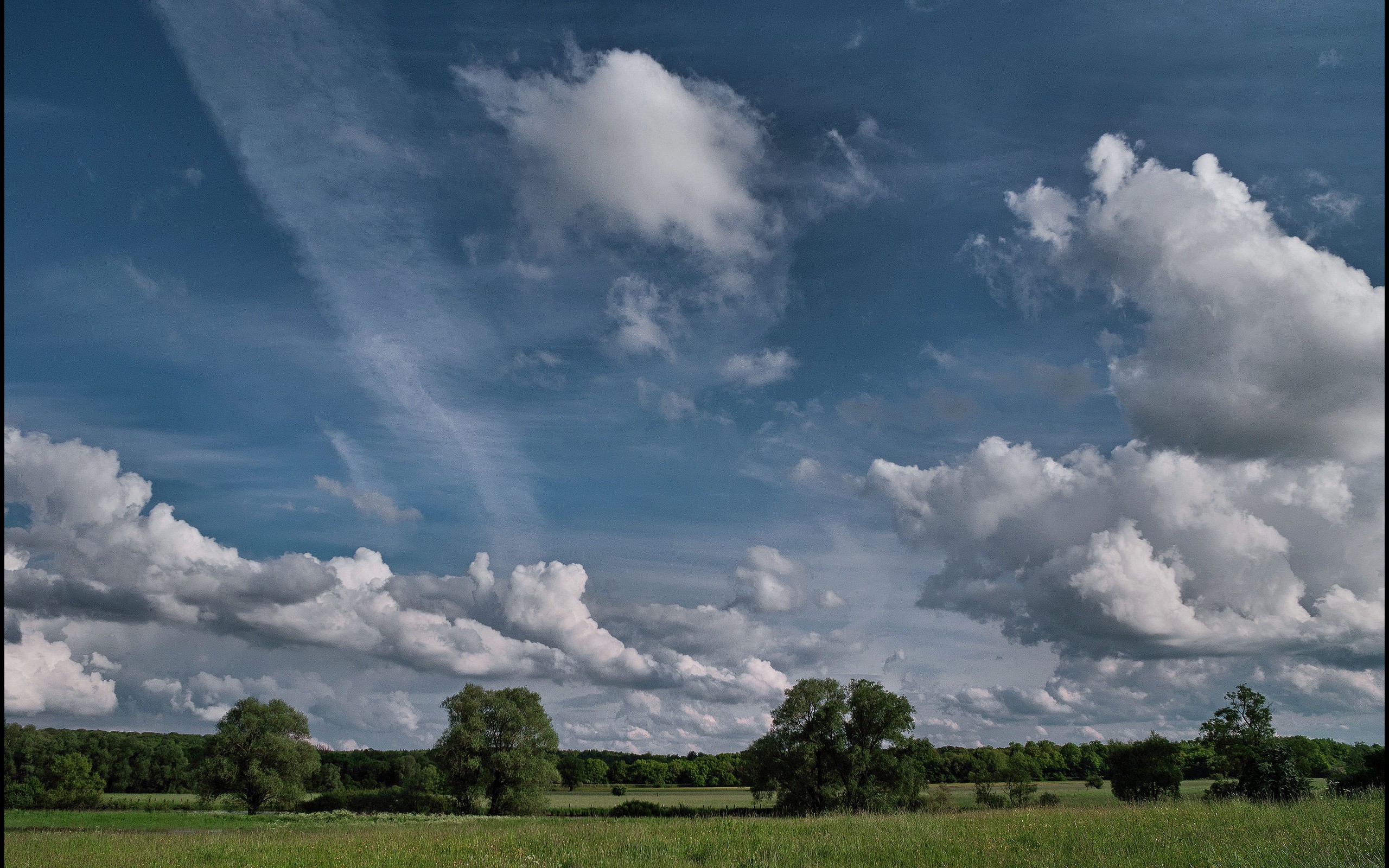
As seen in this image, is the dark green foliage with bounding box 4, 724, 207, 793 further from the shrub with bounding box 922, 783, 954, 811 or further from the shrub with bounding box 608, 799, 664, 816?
the shrub with bounding box 922, 783, 954, 811

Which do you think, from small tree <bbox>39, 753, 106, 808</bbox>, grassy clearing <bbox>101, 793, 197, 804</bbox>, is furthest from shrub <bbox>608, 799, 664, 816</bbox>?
small tree <bbox>39, 753, 106, 808</bbox>

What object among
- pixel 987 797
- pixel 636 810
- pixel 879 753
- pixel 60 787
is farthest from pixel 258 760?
pixel 987 797

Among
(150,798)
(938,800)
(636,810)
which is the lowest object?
(150,798)

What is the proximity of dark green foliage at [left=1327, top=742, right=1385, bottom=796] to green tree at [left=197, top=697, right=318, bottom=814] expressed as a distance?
263ft

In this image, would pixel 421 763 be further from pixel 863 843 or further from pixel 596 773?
pixel 863 843

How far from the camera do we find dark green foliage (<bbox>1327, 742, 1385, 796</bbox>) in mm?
31578

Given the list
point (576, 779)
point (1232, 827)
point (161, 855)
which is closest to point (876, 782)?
point (1232, 827)

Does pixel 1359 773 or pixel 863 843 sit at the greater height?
pixel 863 843

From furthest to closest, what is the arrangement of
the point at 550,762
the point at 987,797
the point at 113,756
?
the point at 113,756 → the point at 987,797 → the point at 550,762

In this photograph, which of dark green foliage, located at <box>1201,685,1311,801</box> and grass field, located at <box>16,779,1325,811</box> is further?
grass field, located at <box>16,779,1325,811</box>

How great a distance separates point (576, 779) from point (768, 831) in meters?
126

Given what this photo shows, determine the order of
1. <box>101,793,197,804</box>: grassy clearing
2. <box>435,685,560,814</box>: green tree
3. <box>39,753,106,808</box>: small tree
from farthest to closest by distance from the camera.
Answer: <box>39,753,106,808</box>: small tree, <box>101,793,197,804</box>: grassy clearing, <box>435,685,560,814</box>: green tree

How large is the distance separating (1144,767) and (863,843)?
78.6 meters

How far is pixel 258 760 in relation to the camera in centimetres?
7300
